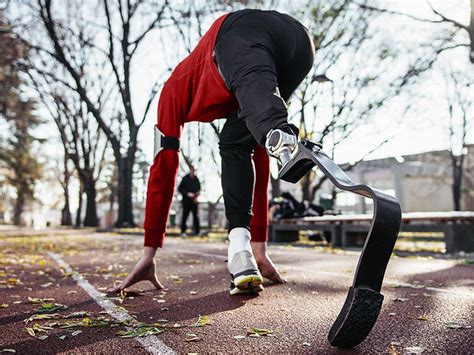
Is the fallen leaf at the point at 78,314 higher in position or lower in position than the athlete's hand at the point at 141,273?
lower

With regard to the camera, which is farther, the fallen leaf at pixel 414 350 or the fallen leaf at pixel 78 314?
the fallen leaf at pixel 78 314

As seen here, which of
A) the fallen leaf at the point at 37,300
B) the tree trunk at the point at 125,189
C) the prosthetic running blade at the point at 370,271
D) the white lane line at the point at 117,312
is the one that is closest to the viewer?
the prosthetic running blade at the point at 370,271

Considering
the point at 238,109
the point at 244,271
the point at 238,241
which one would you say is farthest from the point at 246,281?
the point at 238,109

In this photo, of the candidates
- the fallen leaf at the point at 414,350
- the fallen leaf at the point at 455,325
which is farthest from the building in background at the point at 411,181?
the fallen leaf at the point at 414,350

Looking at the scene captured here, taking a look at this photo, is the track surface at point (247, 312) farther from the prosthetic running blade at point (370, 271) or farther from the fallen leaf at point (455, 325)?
the prosthetic running blade at point (370, 271)

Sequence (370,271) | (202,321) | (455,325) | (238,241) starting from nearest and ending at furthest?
(370,271), (455,325), (202,321), (238,241)

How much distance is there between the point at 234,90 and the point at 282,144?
1.64 feet

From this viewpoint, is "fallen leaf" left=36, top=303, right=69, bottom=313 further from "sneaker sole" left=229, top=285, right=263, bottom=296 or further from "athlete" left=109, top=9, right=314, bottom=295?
"sneaker sole" left=229, top=285, right=263, bottom=296

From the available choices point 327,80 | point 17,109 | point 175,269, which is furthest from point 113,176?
point 175,269

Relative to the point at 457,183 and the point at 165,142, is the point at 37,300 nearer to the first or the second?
the point at 165,142

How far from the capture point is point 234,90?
7.14ft

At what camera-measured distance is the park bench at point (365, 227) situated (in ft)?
23.8

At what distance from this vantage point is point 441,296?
2.61 m

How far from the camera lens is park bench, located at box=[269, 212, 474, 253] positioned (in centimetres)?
725
